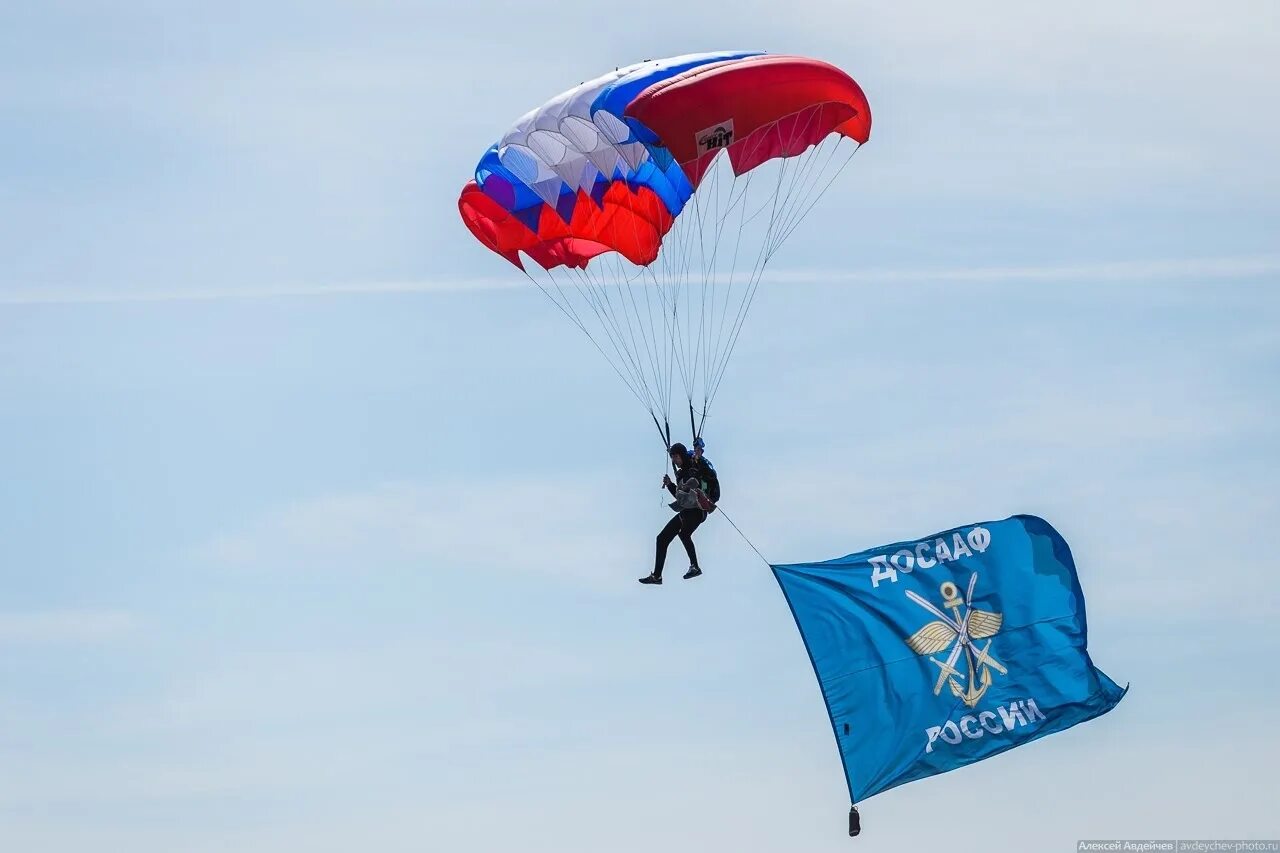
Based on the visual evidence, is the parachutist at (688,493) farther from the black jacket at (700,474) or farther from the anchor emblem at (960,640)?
the anchor emblem at (960,640)

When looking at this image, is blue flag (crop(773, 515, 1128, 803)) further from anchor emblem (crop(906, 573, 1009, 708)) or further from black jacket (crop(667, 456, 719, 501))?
black jacket (crop(667, 456, 719, 501))

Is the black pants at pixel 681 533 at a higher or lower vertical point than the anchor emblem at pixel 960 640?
higher

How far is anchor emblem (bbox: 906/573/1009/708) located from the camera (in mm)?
39719

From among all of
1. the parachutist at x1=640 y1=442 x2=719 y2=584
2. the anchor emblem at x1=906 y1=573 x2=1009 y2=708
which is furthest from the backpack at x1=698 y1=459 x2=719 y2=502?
the anchor emblem at x1=906 y1=573 x2=1009 y2=708

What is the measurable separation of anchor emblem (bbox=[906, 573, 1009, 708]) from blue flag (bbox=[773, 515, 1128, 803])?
1cm

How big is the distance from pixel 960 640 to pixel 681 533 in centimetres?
366

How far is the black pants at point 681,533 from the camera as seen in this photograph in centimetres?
4075

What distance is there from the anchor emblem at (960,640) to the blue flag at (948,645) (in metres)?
0.01

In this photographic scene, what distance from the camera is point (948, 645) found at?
39.9m

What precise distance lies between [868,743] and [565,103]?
8.53 m

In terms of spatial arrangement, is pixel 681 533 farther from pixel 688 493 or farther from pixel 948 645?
pixel 948 645

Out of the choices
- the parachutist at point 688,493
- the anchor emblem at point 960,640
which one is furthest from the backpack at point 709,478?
the anchor emblem at point 960,640

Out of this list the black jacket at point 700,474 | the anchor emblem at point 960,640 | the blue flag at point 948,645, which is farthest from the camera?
the black jacket at point 700,474

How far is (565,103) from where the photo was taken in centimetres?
4062
